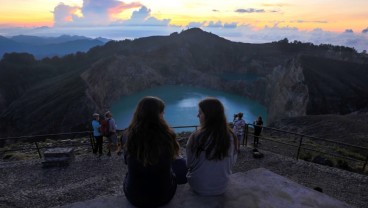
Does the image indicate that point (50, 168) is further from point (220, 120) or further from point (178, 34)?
point (178, 34)

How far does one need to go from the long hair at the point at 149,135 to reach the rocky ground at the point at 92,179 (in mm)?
5513

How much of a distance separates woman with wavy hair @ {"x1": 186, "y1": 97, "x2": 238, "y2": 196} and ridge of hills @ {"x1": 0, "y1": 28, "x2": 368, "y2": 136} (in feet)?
149

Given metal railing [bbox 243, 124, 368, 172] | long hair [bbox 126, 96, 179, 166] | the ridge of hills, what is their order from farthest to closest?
the ridge of hills → metal railing [bbox 243, 124, 368, 172] → long hair [bbox 126, 96, 179, 166]

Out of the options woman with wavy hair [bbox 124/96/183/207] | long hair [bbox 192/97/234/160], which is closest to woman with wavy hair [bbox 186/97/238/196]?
long hair [bbox 192/97/234/160]

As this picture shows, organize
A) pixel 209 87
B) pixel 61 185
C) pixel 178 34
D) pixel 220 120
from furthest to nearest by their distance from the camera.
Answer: pixel 178 34 → pixel 209 87 → pixel 61 185 → pixel 220 120

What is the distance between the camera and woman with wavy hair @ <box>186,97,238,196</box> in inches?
150

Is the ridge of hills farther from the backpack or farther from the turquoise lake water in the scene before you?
the backpack

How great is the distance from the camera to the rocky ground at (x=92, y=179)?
27.5ft

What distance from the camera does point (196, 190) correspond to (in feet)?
13.6

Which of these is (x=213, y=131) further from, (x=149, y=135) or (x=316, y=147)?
(x=316, y=147)

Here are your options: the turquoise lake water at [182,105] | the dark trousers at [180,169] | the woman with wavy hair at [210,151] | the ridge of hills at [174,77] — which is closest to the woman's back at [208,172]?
the woman with wavy hair at [210,151]

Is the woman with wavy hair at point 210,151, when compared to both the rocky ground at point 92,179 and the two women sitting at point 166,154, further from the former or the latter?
the rocky ground at point 92,179

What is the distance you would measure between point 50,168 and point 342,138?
801 inches

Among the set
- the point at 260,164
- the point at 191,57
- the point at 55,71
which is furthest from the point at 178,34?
the point at 260,164
